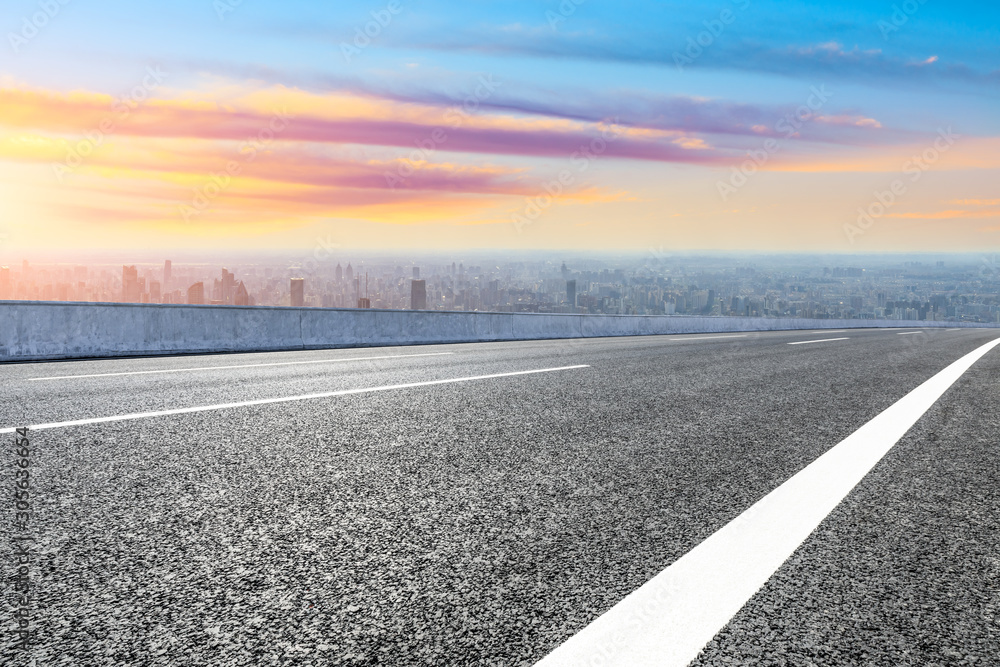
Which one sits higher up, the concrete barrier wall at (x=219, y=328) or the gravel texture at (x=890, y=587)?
the concrete barrier wall at (x=219, y=328)

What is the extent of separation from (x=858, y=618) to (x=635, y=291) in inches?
2835

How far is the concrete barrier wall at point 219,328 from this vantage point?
12.3 m

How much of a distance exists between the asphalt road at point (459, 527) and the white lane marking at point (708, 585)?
2.6 inches

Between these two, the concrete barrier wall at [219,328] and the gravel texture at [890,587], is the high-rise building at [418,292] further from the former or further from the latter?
the gravel texture at [890,587]

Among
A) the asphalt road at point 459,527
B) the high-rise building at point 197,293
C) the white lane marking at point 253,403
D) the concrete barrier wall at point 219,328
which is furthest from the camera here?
the high-rise building at point 197,293

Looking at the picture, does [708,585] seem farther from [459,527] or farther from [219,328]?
[219,328]

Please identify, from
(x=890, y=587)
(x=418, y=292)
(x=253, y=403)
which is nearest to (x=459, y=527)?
(x=890, y=587)

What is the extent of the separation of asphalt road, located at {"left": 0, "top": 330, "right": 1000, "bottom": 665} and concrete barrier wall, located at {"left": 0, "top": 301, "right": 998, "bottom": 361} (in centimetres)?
595

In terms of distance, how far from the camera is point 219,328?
14.7 metres

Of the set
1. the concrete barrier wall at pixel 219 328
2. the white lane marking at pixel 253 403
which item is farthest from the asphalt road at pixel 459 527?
the concrete barrier wall at pixel 219 328

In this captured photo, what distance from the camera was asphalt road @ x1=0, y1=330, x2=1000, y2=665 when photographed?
222 cm

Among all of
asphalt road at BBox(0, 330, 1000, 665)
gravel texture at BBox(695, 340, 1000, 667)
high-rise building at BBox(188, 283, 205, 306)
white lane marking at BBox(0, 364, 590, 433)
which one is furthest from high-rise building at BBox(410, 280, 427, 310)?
gravel texture at BBox(695, 340, 1000, 667)

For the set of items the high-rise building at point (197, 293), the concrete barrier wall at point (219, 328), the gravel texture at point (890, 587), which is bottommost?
the gravel texture at point (890, 587)

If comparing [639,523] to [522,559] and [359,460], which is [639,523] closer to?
[522,559]
